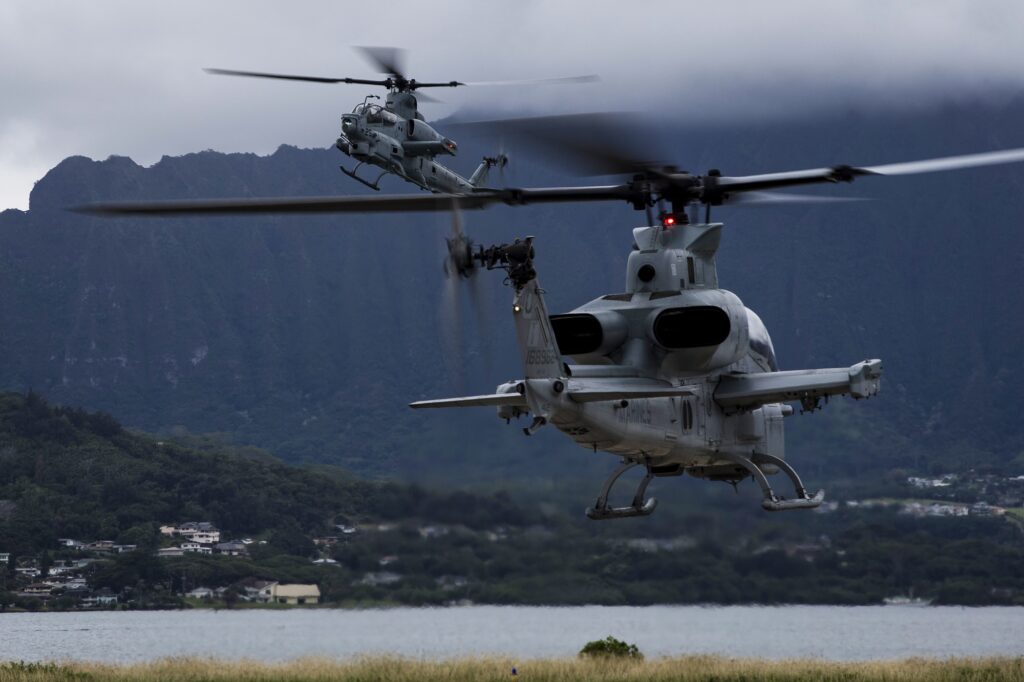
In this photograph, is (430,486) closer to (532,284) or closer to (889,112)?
(532,284)

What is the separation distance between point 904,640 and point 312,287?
125 m

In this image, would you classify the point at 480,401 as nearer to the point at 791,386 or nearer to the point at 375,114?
the point at 791,386

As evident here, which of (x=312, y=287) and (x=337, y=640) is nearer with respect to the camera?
(x=337, y=640)

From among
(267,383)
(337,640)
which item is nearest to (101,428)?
(267,383)

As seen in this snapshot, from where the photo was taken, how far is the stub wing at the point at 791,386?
80.9 ft

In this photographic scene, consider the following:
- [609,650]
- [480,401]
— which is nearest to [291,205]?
[480,401]

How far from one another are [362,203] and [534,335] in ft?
8.77

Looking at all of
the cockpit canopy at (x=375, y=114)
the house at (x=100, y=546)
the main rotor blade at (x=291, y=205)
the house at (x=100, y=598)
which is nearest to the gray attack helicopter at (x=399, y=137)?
the cockpit canopy at (x=375, y=114)

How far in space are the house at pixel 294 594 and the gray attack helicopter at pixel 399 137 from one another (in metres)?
28.5

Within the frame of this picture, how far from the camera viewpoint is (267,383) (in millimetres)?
170750

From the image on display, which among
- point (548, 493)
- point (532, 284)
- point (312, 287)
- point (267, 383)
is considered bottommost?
point (548, 493)

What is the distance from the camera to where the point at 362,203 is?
20.8 m

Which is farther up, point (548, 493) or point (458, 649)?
point (548, 493)

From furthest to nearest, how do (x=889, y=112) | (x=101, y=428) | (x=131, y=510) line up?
(x=889, y=112) → (x=101, y=428) → (x=131, y=510)
